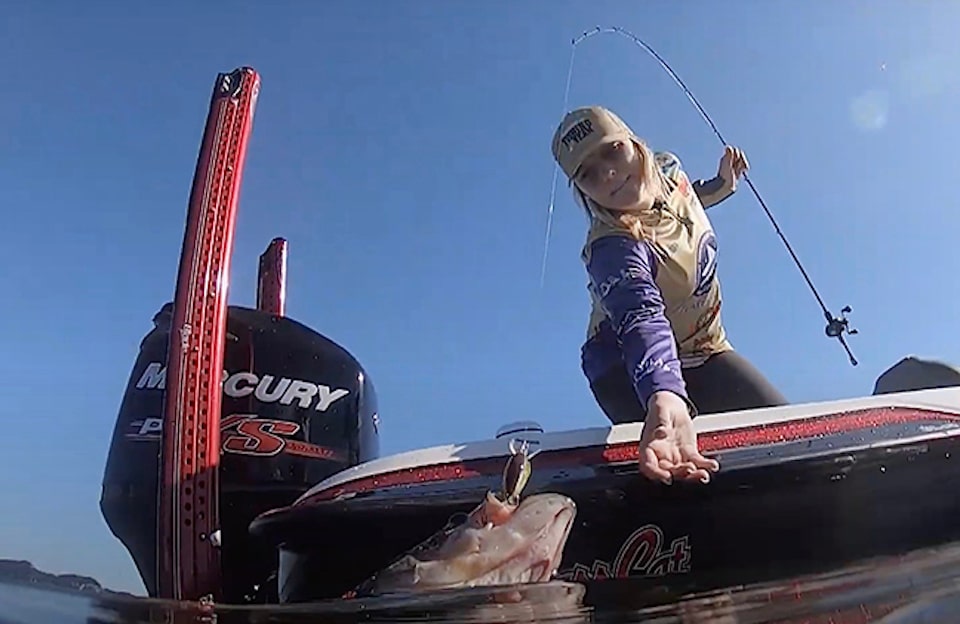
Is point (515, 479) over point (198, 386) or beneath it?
beneath

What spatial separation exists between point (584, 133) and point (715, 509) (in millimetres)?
1073

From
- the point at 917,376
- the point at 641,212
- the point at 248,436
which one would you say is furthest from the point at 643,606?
the point at 917,376

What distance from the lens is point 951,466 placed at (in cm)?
180

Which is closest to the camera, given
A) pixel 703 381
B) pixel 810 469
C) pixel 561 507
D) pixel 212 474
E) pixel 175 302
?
pixel 561 507

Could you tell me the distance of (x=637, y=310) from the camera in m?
1.95

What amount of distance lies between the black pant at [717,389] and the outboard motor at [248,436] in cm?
86

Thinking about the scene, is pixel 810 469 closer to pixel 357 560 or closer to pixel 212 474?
pixel 357 560

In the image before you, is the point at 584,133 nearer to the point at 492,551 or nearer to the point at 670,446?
the point at 670,446

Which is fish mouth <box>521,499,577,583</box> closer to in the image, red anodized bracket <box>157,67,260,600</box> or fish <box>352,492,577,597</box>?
fish <box>352,492,577,597</box>

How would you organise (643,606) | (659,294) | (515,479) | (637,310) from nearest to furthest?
(643,606), (515,479), (637,310), (659,294)

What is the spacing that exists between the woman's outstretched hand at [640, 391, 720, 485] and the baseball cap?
777 millimetres

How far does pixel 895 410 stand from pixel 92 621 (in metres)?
1.83

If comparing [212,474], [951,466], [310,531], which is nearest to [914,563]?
[951,466]

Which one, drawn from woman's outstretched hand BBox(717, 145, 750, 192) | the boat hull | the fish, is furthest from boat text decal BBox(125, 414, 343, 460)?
woman's outstretched hand BBox(717, 145, 750, 192)
